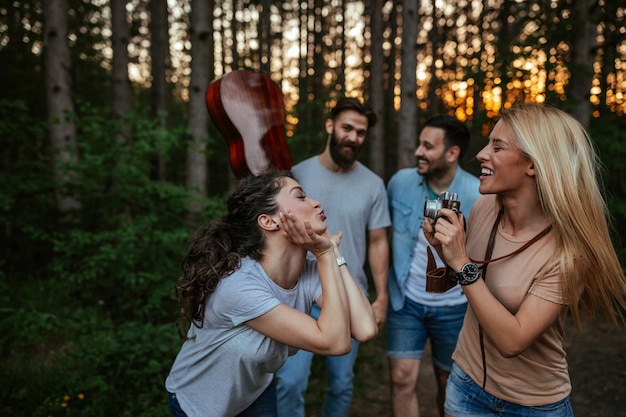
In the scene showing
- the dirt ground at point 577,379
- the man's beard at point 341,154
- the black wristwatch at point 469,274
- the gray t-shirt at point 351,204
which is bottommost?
the dirt ground at point 577,379

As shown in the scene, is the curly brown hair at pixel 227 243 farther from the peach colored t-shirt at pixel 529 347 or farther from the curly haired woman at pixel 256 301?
the peach colored t-shirt at pixel 529 347

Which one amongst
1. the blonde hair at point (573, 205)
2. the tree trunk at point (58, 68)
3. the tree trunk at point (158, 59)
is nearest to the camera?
the blonde hair at point (573, 205)

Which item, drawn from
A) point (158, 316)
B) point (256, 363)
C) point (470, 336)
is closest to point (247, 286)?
point (256, 363)

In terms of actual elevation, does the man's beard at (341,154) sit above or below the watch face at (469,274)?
above

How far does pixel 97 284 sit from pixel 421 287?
4166 millimetres

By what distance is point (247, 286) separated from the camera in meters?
1.88

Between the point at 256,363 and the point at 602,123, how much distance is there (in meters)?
5.29

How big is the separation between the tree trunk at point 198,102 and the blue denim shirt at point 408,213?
2.74m

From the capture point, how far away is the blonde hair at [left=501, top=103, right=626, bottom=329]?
5.67 ft

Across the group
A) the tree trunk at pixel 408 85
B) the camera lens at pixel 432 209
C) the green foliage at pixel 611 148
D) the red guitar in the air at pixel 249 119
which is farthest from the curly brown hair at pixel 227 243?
the tree trunk at pixel 408 85

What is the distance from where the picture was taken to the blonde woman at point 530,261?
173 centimetres

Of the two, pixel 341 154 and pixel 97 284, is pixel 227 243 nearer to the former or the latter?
pixel 341 154

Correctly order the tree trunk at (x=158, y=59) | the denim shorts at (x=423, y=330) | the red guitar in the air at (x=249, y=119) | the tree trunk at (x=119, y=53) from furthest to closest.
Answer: the tree trunk at (x=158, y=59), the tree trunk at (x=119, y=53), the denim shorts at (x=423, y=330), the red guitar in the air at (x=249, y=119)

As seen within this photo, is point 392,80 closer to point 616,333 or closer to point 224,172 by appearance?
point 224,172
